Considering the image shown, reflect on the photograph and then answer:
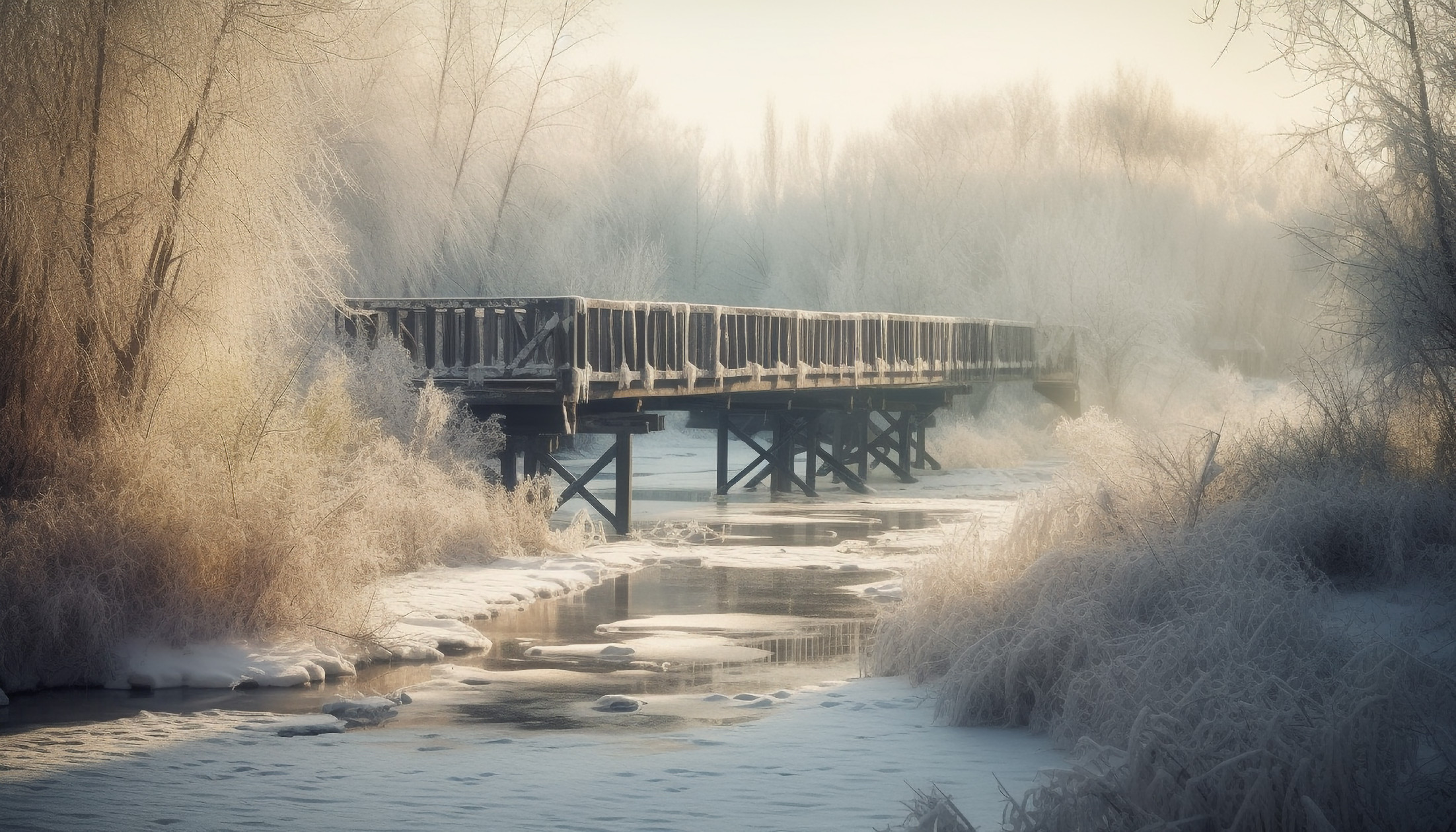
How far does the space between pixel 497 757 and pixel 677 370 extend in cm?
1509

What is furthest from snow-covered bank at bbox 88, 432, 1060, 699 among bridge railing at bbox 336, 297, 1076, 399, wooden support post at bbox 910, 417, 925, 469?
bridge railing at bbox 336, 297, 1076, 399

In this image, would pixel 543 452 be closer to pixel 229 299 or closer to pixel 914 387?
pixel 229 299

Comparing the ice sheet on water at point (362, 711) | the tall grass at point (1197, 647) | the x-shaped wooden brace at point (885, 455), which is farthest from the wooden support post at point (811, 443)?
the ice sheet on water at point (362, 711)

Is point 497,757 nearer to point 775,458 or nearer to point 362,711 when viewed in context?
point 362,711

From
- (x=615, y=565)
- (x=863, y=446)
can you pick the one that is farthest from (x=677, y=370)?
(x=863, y=446)

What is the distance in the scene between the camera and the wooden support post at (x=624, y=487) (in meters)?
21.9

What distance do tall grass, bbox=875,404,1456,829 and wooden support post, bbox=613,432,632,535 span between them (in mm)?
9597

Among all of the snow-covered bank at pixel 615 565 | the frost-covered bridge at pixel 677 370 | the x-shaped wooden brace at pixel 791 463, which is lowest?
the snow-covered bank at pixel 615 565

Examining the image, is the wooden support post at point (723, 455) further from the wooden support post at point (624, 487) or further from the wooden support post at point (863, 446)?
the wooden support post at point (624, 487)

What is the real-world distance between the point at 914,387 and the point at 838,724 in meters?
26.7

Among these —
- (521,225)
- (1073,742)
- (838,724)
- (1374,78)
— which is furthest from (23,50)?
(521,225)

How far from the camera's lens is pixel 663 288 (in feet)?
157

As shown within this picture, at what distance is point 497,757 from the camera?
27.1 feet

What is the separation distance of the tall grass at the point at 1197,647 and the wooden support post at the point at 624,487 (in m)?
9.60
